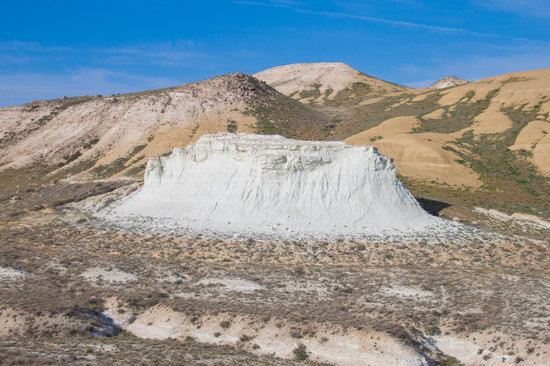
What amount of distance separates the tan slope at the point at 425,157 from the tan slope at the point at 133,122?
1809 cm

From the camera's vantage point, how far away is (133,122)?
82188 mm

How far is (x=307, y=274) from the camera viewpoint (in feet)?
94.4

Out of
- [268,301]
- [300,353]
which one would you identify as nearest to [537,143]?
[268,301]

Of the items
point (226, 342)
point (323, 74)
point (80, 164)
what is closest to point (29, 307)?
point (226, 342)

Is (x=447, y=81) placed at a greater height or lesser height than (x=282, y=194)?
greater

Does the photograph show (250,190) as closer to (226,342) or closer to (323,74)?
(226,342)

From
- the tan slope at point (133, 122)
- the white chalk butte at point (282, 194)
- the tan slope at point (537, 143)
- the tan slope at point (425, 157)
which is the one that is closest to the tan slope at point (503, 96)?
the tan slope at point (537, 143)

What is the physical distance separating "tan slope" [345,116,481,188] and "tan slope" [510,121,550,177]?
8128 millimetres

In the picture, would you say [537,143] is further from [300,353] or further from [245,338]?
[245,338]

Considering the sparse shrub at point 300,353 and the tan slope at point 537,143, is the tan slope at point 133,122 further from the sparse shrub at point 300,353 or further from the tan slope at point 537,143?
the sparse shrub at point 300,353

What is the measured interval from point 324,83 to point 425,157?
276 ft

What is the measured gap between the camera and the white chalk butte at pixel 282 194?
122 feet

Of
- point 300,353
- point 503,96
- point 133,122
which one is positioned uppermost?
point 503,96

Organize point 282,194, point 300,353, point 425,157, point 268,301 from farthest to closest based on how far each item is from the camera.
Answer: point 425,157
point 282,194
point 268,301
point 300,353
